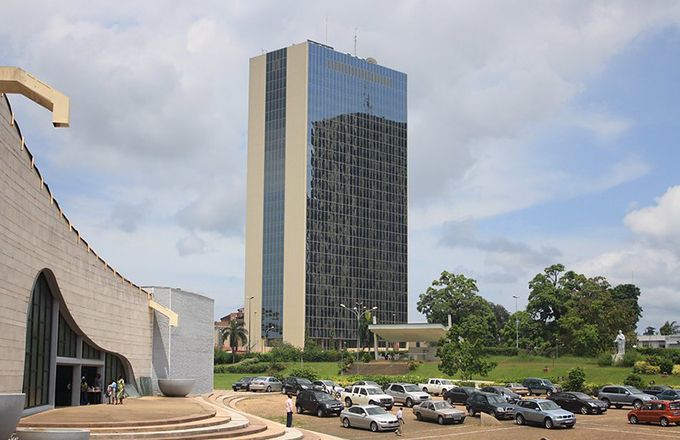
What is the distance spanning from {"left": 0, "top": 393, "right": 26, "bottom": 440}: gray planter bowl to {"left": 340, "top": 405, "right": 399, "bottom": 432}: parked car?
19.7 meters

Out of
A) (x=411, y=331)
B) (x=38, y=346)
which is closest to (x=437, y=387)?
(x=38, y=346)

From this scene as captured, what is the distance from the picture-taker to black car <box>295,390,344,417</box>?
44969 mm

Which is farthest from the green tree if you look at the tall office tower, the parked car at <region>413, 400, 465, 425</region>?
the parked car at <region>413, 400, 465, 425</region>

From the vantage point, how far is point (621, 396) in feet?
165

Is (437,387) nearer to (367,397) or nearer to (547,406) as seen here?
(367,397)

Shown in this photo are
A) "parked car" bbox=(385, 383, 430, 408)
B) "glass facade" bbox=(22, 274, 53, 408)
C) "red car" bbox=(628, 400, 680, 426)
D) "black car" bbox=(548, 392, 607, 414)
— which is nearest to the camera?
"glass facade" bbox=(22, 274, 53, 408)

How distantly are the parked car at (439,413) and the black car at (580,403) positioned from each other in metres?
8.02

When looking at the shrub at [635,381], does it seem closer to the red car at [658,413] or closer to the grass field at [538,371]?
the grass field at [538,371]

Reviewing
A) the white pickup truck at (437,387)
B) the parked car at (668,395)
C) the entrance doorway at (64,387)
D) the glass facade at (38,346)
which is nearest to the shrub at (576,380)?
the white pickup truck at (437,387)

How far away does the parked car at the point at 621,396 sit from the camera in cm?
4928

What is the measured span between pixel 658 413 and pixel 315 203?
4666 inches

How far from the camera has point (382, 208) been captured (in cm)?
16738

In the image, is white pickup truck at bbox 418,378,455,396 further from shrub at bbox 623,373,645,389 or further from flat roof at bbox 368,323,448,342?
flat roof at bbox 368,323,448,342

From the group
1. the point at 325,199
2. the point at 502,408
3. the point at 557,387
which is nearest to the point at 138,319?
the point at 502,408
